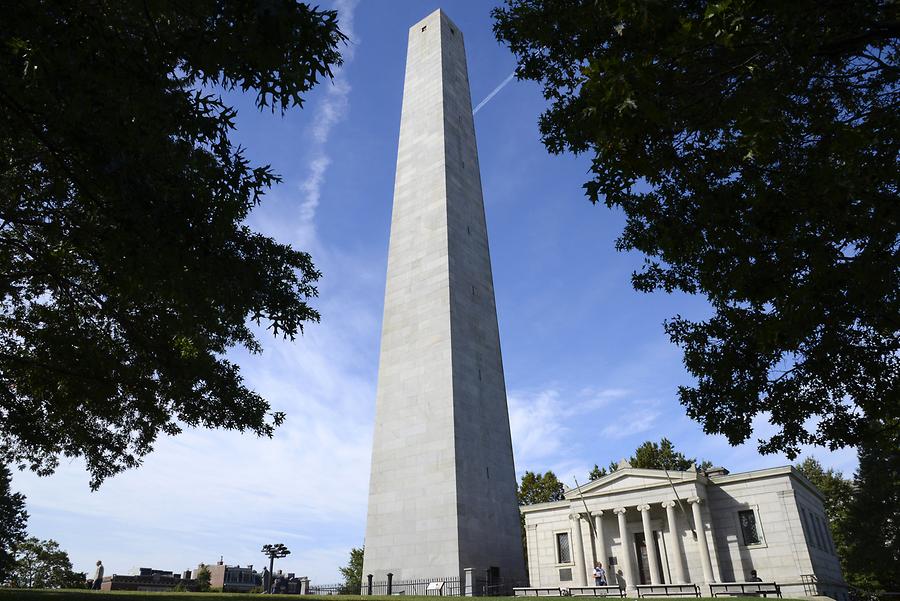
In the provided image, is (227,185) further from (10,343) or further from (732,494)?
(732,494)

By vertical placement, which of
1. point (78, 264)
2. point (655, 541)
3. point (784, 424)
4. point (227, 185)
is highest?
point (78, 264)

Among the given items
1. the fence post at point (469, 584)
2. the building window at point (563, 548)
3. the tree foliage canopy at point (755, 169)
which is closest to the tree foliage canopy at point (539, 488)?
the building window at point (563, 548)

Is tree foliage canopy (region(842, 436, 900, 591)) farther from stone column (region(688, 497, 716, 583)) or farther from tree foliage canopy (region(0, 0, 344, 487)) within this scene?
tree foliage canopy (region(0, 0, 344, 487))

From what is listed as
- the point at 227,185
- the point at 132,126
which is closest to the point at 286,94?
the point at 227,185

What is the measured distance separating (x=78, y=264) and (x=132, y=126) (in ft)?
27.3

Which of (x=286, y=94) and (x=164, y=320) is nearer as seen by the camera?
(x=286, y=94)

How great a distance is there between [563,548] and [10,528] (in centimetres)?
4831

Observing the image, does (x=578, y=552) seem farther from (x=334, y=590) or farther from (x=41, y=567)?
(x=41, y=567)

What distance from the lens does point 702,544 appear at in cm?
2942

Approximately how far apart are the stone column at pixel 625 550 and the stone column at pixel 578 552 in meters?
2.38

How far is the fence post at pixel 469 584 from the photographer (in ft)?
74.0

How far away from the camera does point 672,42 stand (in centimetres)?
757

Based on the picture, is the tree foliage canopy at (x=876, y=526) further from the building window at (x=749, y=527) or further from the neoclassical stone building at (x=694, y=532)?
the building window at (x=749, y=527)

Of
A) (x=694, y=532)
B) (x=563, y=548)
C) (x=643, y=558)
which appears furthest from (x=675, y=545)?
(x=563, y=548)
